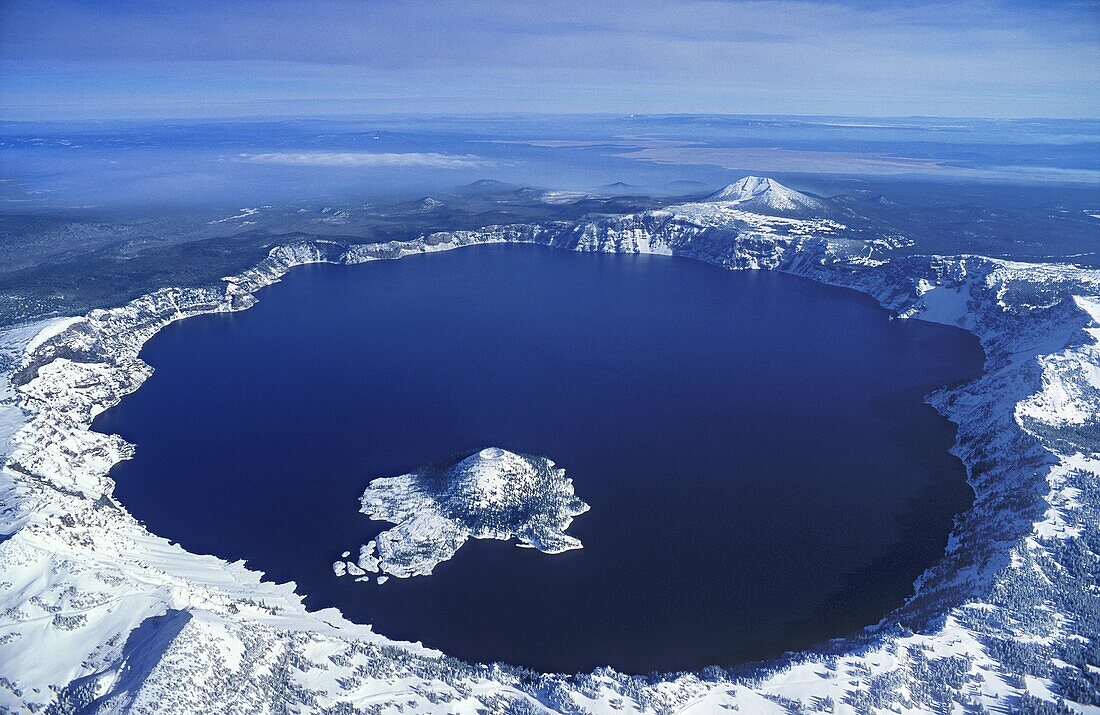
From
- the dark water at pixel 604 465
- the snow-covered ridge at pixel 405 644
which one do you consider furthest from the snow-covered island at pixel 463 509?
the snow-covered ridge at pixel 405 644

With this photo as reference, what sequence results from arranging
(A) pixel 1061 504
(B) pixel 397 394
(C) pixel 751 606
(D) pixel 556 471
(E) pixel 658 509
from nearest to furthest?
(C) pixel 751 606, (A) pixel 1061 504, (E) pixel 658 509, (D) pixel 556 471, (B) pixel 397 394

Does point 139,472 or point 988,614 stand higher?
point 988,614

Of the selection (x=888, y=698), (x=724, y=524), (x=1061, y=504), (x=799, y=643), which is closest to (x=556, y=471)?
(x=724, y=524)

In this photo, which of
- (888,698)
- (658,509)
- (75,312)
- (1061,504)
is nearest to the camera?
(888,698)

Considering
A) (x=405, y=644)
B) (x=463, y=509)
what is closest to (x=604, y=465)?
(x=463, y=509)

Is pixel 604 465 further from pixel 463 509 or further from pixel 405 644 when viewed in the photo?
pixel 405 644

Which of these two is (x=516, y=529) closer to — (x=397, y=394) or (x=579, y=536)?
(x=579, y=536)

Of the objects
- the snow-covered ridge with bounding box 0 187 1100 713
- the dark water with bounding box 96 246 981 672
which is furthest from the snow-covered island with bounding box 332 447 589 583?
the snow-covered ridge with bounding box 0 187 1100 713
